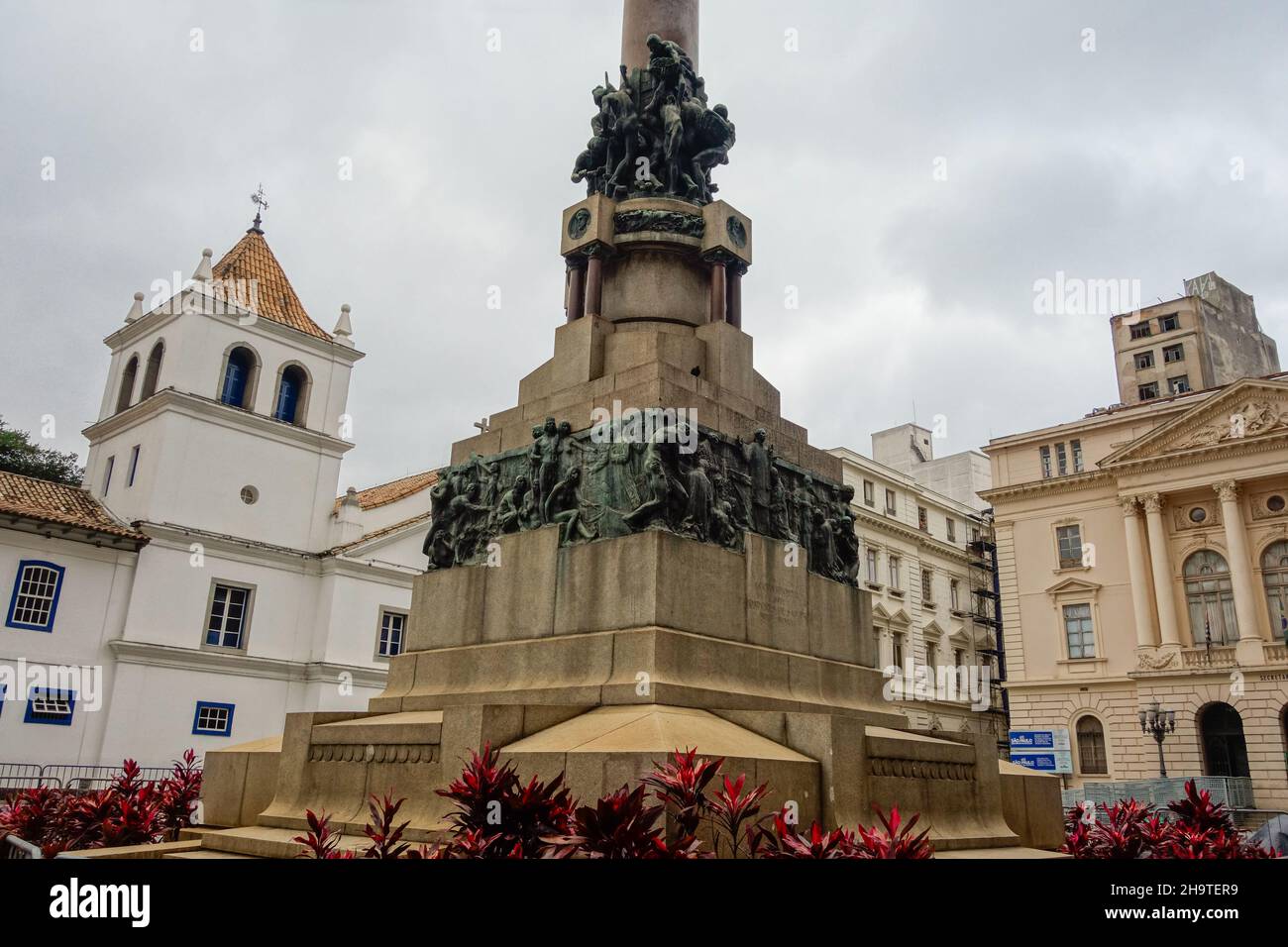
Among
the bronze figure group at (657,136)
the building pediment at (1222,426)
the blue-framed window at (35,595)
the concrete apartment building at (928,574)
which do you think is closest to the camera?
the bronze figure group at (657,136)

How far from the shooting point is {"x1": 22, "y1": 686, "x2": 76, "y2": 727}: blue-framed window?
3212 cm

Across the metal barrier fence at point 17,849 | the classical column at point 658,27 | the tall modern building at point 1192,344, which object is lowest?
the metal barrier fence at point 17,849

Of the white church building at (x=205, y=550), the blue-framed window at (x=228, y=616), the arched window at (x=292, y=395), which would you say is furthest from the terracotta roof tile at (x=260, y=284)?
the blue-framed window at (x=228, y=616)

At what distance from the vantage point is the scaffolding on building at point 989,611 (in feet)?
208

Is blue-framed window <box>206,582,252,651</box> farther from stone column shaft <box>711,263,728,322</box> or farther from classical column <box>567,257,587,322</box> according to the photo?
stone column shaft <box>711,263,728,322</box>

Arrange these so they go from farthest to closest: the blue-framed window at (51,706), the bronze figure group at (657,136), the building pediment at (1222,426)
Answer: the building pediment at (1222,426) < the blue-framed window at (51,706) < the bronze figure group at (657,136)

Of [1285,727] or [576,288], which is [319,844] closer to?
[576,288]

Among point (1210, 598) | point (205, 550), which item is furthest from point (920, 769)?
point (1210, 598)

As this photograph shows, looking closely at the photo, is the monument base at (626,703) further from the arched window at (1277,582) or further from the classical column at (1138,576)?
the arched window at (1277,582)

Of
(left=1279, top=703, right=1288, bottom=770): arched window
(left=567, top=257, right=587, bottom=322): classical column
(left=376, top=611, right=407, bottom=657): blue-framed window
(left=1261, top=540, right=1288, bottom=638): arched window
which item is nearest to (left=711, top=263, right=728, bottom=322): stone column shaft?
(left=567, top=257, right=587, bottom=322): classical column

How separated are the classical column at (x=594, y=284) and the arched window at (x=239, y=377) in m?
30.3

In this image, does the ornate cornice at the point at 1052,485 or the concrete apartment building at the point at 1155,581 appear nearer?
the concrete apartment building at the point at 1155,581
